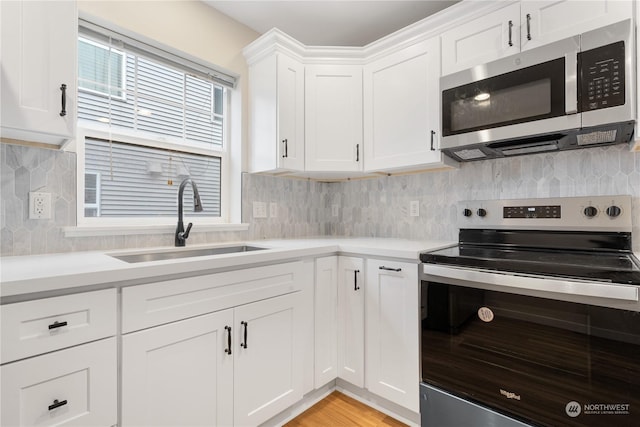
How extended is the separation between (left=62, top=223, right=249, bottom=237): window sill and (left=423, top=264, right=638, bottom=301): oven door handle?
1320 mm

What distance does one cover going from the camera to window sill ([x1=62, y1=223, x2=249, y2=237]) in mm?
1517

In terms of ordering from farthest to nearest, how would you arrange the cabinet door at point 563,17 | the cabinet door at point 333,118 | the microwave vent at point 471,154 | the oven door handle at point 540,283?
the cabinet door at point 333,118 → the microwave vent at point 471,154 → the cabinet door at point 563,17 → the oven door handle at point 540,283

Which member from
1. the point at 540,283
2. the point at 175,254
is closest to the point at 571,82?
the point at 540,283

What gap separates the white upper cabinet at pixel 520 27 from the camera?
4.46 ft

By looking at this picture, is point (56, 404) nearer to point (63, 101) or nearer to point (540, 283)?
point (63, 101)

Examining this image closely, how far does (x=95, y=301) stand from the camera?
1011 millimetres

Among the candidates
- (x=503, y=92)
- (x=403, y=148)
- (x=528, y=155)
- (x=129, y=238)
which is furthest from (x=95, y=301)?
(x=528, y=155)

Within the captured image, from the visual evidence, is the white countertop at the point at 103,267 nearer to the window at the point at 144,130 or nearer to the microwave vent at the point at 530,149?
the window at the point at 144,130

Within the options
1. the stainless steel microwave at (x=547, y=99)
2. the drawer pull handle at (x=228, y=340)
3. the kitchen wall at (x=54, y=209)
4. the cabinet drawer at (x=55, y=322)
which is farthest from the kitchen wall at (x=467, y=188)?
the cabinet drawer at (x=55, y=322)

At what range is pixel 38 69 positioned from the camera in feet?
3.87

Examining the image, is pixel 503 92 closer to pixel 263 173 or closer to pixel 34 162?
pixel 263 173

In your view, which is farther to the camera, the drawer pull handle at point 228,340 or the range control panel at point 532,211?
the range control panel at point 532,211

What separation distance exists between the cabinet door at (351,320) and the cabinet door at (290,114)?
76 centimetres

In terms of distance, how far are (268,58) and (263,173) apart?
2.54 ft
